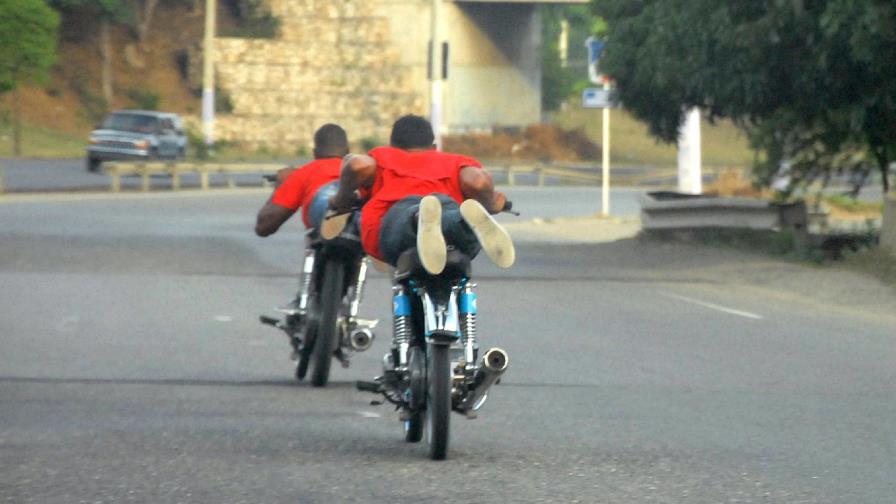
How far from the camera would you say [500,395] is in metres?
10.3

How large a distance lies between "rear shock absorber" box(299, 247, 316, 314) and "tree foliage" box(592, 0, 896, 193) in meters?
8.00

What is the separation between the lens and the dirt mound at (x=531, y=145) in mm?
65688

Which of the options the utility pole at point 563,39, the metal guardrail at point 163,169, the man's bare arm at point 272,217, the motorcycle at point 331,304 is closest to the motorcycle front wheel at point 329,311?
the motorcycle at point 331,304

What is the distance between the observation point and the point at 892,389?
10.8m

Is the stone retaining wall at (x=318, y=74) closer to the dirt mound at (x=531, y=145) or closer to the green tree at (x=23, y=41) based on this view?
the dirt mound at (x=531, y=145)

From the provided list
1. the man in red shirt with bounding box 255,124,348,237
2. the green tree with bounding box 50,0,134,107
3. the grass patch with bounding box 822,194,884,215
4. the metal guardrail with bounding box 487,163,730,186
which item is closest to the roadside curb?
the metal guardrail with bounding box 487,163,730,186

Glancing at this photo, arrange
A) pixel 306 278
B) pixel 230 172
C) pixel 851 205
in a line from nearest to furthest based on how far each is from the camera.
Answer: pixel 306 278 → pixel 851 205 → pixel 230 172

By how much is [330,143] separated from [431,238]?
319cm

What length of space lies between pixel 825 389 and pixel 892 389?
41 centimetres

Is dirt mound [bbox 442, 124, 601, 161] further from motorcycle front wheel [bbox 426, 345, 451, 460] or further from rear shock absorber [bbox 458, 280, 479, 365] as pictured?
motorcycle front wheel [bbox 426, 345, 451, 460]

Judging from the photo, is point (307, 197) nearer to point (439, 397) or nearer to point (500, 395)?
point (500, 395)

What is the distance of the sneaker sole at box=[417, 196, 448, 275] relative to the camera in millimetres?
7613

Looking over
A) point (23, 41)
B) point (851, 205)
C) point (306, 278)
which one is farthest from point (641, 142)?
point (306, 278)

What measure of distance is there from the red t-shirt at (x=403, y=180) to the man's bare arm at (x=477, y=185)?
46 mm
